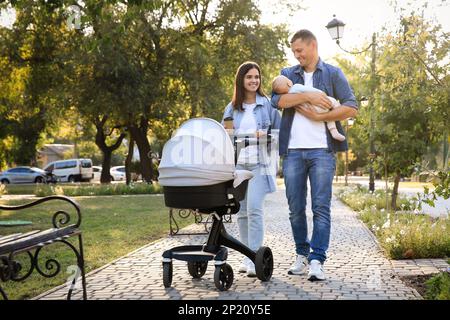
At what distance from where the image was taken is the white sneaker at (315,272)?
19.3 ft

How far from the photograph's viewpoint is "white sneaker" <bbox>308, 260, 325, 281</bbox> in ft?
19.3

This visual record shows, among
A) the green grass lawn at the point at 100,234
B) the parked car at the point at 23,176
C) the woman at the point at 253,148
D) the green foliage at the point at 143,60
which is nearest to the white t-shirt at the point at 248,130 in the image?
the woman at the point at 253,148

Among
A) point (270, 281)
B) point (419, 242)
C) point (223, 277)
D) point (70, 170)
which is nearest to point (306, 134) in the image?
point (270, 281)

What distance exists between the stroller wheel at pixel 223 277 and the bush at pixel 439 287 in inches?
65.9

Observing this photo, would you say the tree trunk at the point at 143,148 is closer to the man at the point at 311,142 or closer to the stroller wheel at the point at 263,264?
the man at the point at 311,142

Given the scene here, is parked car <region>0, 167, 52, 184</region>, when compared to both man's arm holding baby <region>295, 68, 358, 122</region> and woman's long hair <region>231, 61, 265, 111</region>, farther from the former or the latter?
man's arm holding baby <region>295, 68, 358, 122</region>

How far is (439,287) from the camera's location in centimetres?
519

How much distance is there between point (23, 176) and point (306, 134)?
1643 inches

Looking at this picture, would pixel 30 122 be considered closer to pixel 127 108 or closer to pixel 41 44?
pixel 41 44

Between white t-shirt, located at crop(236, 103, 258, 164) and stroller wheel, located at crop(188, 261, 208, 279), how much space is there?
1.09 meters

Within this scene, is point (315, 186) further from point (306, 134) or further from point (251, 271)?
point (251, 271)

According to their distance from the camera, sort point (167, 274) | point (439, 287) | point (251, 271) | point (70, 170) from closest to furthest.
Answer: point (439, 287), point (167, 274), point (251, 271), point (70, 170)

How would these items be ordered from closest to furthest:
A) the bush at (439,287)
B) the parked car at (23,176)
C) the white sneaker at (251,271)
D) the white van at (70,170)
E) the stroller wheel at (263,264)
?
the bush at (439,287)
the stroller wheel at (263,264)
the white sneaker at (251,271)
the parked car at (23,176)
the white van at (70,170)

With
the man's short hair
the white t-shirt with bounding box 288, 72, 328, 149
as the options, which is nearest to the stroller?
the white t-shirt with bounding box 288, 72, 328, 149
